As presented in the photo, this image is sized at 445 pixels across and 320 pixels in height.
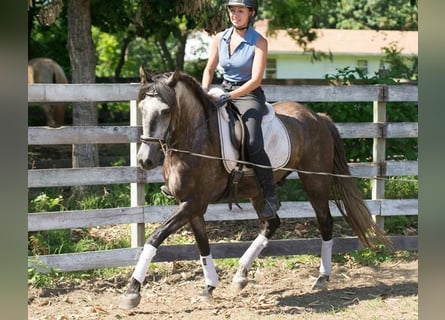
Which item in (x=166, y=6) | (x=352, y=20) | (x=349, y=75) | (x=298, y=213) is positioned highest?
(x=352, y=20)

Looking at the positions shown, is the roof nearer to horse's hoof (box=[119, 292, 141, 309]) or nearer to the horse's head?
the horse's head

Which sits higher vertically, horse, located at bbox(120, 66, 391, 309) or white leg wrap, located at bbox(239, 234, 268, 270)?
horse, located at bbox(120, 66, 391, 309)

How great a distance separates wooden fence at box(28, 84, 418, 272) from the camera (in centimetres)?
670

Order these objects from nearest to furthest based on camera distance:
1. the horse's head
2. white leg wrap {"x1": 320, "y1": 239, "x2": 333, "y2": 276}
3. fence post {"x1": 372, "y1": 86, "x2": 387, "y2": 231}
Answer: the horse's head, white leg wrap {"x1": 320, "y1": 239, "x2": 333, "y2": 276}, fence post {"x1": 372, "y1": 86, "x2": 387, "y2": 231}

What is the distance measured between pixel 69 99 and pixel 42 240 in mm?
1649

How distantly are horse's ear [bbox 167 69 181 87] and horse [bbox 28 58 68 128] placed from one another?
8233 mm

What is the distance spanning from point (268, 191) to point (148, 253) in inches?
48.4

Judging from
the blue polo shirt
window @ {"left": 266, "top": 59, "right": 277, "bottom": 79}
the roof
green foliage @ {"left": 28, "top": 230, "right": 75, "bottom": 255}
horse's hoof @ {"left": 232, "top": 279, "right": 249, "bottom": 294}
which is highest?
the roof

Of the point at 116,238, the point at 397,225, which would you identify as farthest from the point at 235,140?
the point at 397,225

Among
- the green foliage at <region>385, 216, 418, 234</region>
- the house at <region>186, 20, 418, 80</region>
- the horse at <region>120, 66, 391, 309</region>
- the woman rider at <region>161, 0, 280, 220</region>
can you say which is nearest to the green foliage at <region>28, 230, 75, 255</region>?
the horse at <region>120, 66, 391, 309</region>

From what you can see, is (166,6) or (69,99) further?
(166,6)

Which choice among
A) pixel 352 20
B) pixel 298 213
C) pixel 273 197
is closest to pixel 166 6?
pixel 298 213
